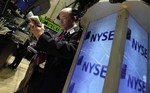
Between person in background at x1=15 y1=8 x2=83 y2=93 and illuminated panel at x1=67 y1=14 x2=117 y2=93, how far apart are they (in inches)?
13.5

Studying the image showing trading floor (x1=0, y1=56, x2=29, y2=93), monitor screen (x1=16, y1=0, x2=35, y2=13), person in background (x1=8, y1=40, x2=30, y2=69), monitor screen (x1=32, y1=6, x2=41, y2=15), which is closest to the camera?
trading floor (x1=0, y1=56, x2=29, y2=93)

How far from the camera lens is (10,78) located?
507cm

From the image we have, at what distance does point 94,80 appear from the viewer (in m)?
1.08

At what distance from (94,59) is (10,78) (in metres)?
4.31

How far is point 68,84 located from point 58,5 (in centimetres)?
940

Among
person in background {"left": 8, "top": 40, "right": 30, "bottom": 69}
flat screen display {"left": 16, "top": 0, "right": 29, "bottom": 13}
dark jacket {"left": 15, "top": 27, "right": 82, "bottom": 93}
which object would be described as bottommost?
dark jacket {"left": 15, "top": 27, "right": 82, "bottom": 93}

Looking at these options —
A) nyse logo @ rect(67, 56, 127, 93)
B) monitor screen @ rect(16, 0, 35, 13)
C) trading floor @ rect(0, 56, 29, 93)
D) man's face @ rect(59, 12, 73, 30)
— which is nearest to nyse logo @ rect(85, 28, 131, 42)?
nyse logo @ rect(67, 56, 127, 93)

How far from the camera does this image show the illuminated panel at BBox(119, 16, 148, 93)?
3.37 feet

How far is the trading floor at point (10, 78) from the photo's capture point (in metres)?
4.38

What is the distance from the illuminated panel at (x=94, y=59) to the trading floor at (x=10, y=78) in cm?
327

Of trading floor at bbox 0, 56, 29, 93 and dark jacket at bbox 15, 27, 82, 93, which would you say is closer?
dark jacket at bbox 15, 27, 82, 93

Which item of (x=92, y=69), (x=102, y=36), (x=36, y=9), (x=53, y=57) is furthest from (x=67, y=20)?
(x=36, y=9)

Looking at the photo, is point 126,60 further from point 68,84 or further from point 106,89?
point 68,84

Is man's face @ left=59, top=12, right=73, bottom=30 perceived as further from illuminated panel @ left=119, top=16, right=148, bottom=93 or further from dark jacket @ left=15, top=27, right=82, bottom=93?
illuminated panel @ left=119, top=16, right=148, bottom=93
